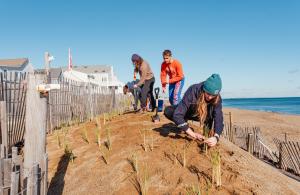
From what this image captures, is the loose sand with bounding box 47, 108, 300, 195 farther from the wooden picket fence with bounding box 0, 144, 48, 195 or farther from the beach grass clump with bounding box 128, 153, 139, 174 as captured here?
the wooden picket fence with bounding box 0, 144, 48, 195

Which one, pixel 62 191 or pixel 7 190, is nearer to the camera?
pixel 7 190

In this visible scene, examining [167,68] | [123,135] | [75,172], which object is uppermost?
[167,68]

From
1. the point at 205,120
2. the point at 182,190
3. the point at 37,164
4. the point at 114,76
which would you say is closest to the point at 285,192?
the point at 182,190

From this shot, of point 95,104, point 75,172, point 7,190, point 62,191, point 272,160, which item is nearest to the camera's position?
point 7,190

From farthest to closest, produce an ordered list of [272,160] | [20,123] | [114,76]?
[114,76] < [272,160] < [20,123]

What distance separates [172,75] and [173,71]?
0.40 ft

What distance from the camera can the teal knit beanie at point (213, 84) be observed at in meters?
4.45

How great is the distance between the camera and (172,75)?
7543mm

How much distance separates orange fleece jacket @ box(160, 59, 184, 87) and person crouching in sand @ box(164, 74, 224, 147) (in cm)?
218

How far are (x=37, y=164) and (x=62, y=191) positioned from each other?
5.68 ft

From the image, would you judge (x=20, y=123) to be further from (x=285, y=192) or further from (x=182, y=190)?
(x=285, y=192)

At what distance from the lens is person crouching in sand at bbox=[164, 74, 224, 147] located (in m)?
4.67

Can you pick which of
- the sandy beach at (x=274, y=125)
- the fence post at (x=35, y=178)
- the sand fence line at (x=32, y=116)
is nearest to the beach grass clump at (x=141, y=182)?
the sand fence line at (x=32, y=116)

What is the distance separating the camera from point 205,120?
5.36 meters
